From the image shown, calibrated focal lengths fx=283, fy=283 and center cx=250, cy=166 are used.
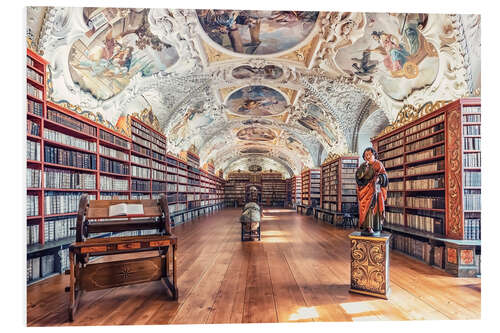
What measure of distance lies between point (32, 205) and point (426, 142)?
813cm

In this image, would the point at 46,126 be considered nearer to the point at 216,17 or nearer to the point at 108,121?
the point at 108,121

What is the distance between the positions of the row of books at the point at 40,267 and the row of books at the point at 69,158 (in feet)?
5.81

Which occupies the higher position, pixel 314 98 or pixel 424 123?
pixel 314 98

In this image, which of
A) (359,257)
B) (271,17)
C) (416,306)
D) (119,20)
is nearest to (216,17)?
(271,17)

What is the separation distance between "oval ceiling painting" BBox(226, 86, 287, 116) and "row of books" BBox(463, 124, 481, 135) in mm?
7576

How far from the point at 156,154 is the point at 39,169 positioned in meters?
6.02

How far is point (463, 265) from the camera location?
4992 mm

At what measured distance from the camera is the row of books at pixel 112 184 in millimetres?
7186

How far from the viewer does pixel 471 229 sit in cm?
543

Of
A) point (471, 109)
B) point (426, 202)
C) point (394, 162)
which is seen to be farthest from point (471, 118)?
point (394, 162)

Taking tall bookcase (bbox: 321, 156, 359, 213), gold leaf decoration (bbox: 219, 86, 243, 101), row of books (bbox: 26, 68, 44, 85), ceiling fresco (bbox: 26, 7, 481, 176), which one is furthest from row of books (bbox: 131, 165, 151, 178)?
tall bookcase (bbox: 321, 156, 359, 213)

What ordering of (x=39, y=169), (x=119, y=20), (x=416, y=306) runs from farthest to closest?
1. (x=119, y=20)
2. (x=39, y=169)
3. (x=416, y=306)

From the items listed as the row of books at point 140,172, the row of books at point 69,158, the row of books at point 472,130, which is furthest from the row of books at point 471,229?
the row of books at point 140,172

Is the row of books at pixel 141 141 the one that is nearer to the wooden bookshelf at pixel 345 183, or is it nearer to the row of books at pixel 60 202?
the row of books at pixel 60 202
